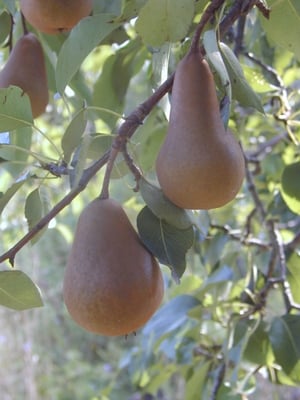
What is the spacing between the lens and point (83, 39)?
24.3 inches

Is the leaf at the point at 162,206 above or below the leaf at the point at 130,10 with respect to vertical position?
below

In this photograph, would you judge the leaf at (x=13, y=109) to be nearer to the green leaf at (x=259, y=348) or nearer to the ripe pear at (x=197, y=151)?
the ripe pear at (x=197, y=151)

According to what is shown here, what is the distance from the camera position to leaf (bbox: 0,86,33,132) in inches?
24.7

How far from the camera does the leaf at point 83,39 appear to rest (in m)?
0.61

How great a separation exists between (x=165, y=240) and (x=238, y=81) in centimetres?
14

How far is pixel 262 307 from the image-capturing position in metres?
0.96

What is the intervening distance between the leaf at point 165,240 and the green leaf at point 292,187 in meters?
0.24

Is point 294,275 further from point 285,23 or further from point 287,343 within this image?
point 285,23

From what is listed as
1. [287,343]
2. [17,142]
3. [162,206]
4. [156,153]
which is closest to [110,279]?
[162,206]

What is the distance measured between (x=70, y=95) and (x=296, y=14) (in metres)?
0.37

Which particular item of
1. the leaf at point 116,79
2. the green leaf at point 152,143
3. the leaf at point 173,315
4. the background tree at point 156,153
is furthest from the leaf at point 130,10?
the leaf at point 173,315

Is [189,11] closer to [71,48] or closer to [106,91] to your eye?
[71,48]

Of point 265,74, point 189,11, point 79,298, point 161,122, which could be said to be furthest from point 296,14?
point 161,122

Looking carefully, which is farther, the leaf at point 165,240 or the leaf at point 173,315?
the leaf at point 173,315
